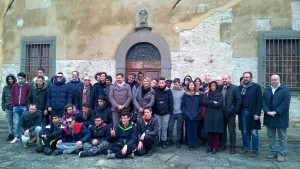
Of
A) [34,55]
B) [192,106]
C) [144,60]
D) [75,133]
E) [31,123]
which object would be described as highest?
[34,55]

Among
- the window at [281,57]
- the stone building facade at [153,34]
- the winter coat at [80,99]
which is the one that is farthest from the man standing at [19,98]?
the window at [281,57]

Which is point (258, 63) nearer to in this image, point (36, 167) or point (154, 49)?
point (154, 49)

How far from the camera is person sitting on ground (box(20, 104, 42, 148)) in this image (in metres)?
6.02

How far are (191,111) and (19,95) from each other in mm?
3765

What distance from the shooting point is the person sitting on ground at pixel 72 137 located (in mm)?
5434

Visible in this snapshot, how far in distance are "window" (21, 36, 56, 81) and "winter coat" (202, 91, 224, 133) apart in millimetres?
6048

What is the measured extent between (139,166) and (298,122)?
Answer: 226 inches

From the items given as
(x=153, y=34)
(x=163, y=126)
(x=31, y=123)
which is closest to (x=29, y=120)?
(x=31, y=123)

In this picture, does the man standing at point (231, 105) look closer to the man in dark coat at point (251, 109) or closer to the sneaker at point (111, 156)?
the man in dark coat at point (251, 109)

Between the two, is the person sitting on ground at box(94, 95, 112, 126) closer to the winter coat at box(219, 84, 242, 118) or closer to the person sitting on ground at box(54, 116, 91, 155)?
the person sitting on ground at box(54, 116, 91, 155)

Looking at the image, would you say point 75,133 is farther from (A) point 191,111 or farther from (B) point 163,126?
(A) point 191,111

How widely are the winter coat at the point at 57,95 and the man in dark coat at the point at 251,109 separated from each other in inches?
144

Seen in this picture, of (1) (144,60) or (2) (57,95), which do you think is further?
(1) (144,60)

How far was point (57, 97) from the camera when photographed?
21.1ft
